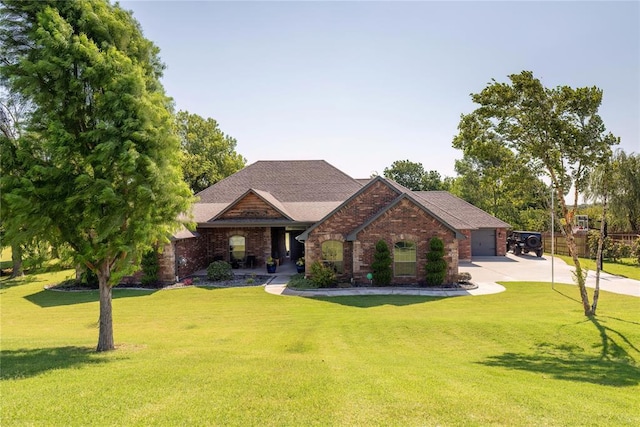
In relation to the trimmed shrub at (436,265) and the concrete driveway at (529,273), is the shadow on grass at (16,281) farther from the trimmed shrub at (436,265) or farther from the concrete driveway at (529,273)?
the concrete driveway at (529,273)

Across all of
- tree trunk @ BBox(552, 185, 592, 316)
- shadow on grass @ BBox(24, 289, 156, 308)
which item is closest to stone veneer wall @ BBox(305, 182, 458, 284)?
tree trunk @ BBox(552, 185, 592, 316)

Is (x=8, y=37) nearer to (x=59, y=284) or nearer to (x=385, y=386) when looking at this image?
(x=385, y=386)

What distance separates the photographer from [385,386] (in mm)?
6055

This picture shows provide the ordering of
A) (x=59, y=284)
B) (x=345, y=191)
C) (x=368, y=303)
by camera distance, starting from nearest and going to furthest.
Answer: (x=368, y=303) → (x=59, y=284) → (x=345, y=191)

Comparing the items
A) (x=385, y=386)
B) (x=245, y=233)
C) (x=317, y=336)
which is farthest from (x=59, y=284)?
(x=385, y=386)

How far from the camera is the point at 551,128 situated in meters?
12.3

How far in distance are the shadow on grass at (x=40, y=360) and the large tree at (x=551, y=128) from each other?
513 inches

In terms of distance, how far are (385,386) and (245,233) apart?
1914cm

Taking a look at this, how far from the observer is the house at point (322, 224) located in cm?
1873

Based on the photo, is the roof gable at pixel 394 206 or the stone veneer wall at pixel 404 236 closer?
the roof gable at pixel 394 206

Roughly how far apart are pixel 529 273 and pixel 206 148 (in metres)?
37.1

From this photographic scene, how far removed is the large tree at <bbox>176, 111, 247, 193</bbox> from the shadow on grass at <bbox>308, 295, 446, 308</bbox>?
1239 inches

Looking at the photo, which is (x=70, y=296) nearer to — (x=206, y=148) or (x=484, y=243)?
(x=484, y=243)

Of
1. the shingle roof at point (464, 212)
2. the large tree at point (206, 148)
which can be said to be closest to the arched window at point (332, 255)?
the shingle roof at point (464, 212)
